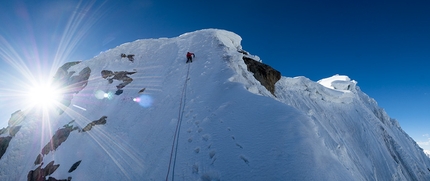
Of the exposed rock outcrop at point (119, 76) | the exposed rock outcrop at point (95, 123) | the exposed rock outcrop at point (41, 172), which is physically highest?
the exposed rock outcrop at point (119, 76)

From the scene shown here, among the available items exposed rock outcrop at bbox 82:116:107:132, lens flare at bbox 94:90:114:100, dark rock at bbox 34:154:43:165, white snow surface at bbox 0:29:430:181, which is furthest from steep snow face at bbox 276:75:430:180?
dark rock at bbox 34:154:43:165

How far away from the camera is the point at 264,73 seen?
50.5ft

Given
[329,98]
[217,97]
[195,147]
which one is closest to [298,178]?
[195,147]

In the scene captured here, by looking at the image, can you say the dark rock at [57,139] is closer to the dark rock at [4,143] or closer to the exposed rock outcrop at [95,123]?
the exposed rock outcrop at [95,123]

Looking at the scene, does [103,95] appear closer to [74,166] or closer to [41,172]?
[41,172]

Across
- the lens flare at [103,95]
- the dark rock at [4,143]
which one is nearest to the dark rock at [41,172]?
the dark rock at [4,143]

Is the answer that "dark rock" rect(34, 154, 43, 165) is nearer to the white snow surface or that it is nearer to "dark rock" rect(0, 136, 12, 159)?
the white snow surface

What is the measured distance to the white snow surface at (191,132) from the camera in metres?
4.64

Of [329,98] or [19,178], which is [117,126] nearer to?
[19,178]

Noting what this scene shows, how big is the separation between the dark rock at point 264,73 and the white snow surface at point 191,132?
1.43 metres

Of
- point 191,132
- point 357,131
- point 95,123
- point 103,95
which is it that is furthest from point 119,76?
point 357,131

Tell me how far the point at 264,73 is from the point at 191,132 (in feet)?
34.2

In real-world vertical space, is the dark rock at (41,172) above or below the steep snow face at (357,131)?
below

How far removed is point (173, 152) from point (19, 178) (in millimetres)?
9842
